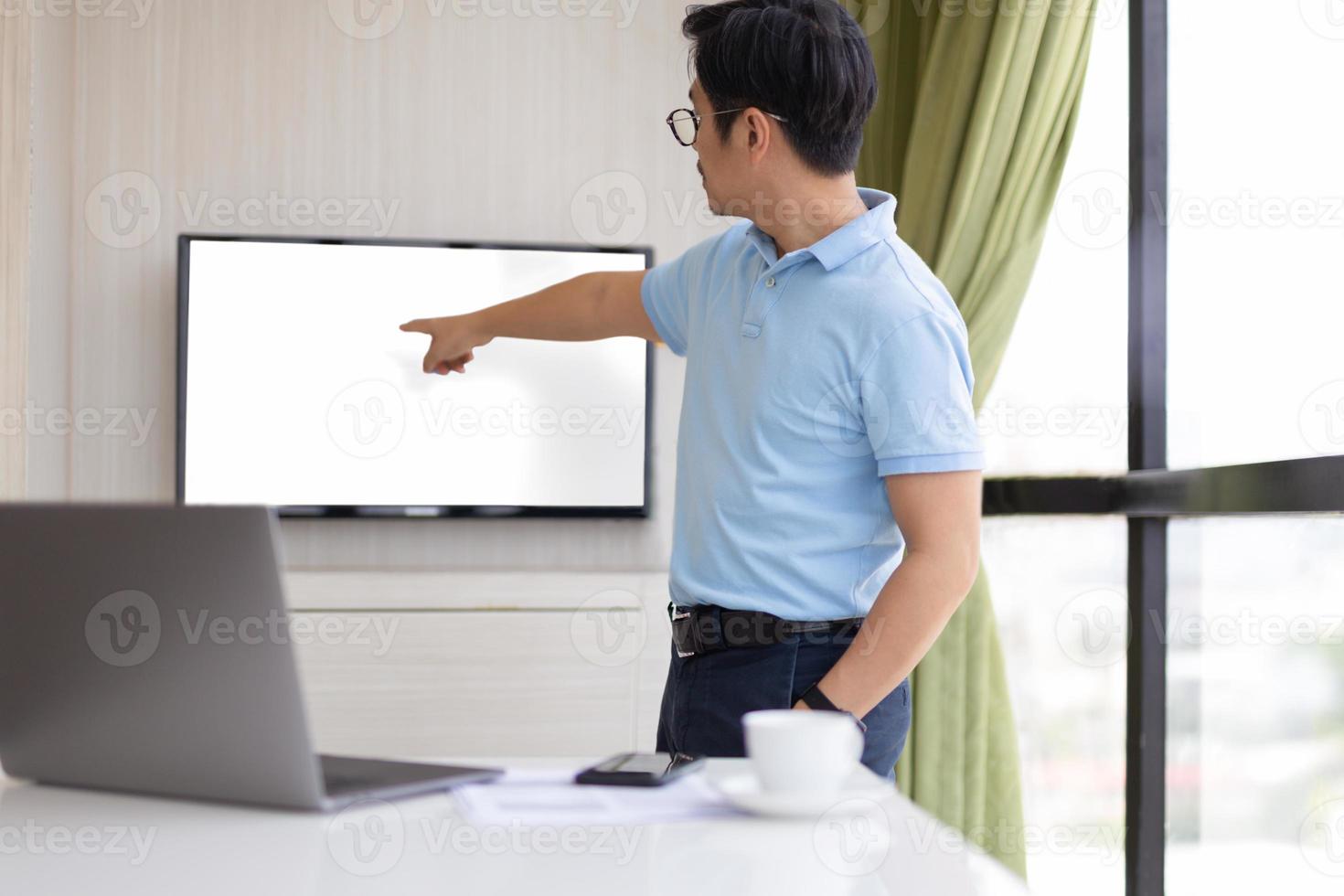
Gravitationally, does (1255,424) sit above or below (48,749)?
above

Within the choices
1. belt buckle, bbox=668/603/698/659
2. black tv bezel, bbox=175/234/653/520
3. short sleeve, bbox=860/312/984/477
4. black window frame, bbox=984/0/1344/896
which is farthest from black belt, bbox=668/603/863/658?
black tv bezel, bbox=175/234/653/520

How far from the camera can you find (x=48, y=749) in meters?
1.05

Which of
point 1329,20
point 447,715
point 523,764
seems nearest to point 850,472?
point 523,764

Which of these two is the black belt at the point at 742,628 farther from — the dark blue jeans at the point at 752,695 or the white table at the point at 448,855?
the white table at the point at 448,855

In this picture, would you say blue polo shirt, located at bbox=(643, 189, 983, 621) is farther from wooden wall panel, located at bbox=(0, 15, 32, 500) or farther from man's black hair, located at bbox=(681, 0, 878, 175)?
wooden wall panel, located at bbox=(0, 15, 32, 500)

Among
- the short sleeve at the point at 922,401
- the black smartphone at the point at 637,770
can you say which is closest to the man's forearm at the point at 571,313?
the short sleeve at the point at 922,401

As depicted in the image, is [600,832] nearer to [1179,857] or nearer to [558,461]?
[1179,857]

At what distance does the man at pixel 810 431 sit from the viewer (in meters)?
1.49

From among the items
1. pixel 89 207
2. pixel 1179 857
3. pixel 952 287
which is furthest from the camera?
pixel 89 207

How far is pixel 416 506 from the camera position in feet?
10.4

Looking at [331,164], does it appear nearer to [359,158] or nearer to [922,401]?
[359,158]

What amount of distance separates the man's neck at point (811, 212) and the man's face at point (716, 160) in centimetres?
6

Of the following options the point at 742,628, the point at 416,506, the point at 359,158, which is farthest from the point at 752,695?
the point at 359,158

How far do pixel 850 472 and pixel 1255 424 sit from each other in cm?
102
